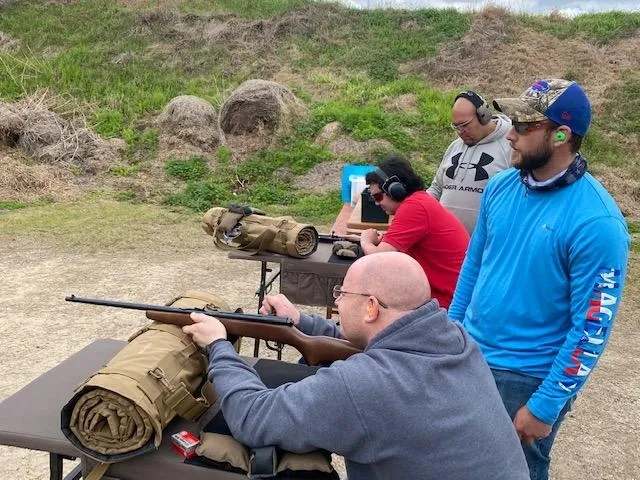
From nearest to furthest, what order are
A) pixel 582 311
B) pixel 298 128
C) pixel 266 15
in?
pixel 582 311 → pixel 298 128 → pixel 266 15

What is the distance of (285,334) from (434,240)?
5.04 ft

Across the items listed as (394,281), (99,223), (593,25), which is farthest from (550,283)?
(593,25)

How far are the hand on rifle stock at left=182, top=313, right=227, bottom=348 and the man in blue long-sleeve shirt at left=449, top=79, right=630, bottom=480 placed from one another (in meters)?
0.97

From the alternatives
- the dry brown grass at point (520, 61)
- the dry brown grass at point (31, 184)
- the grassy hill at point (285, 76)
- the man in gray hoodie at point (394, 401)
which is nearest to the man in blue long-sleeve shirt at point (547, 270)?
the man in gray hoodie at point (394, 401)

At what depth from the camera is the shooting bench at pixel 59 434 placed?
1828 millimetres

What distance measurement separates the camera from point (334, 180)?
10484mm

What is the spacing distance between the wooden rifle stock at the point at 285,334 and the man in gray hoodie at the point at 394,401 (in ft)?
1.32

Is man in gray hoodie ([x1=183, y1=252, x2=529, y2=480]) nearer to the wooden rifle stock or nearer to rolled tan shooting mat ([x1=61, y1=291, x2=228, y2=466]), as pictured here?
rolled tan shooting mat ([x1=61, y1=291, x2=228, y2=466])

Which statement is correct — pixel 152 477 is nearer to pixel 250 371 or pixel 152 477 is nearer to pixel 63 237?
pixel 250 371

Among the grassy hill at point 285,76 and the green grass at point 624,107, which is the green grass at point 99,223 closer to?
the grassy hill at point 285,76

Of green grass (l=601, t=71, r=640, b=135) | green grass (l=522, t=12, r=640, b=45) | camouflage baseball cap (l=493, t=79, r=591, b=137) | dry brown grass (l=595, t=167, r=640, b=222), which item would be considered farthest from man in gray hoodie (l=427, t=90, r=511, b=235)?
green grass (l=522, t=12, r=640, b=45)

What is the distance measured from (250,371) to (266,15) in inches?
717

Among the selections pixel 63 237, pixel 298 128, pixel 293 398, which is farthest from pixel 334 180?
pixel 293 398

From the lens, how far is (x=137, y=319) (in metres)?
5.37
